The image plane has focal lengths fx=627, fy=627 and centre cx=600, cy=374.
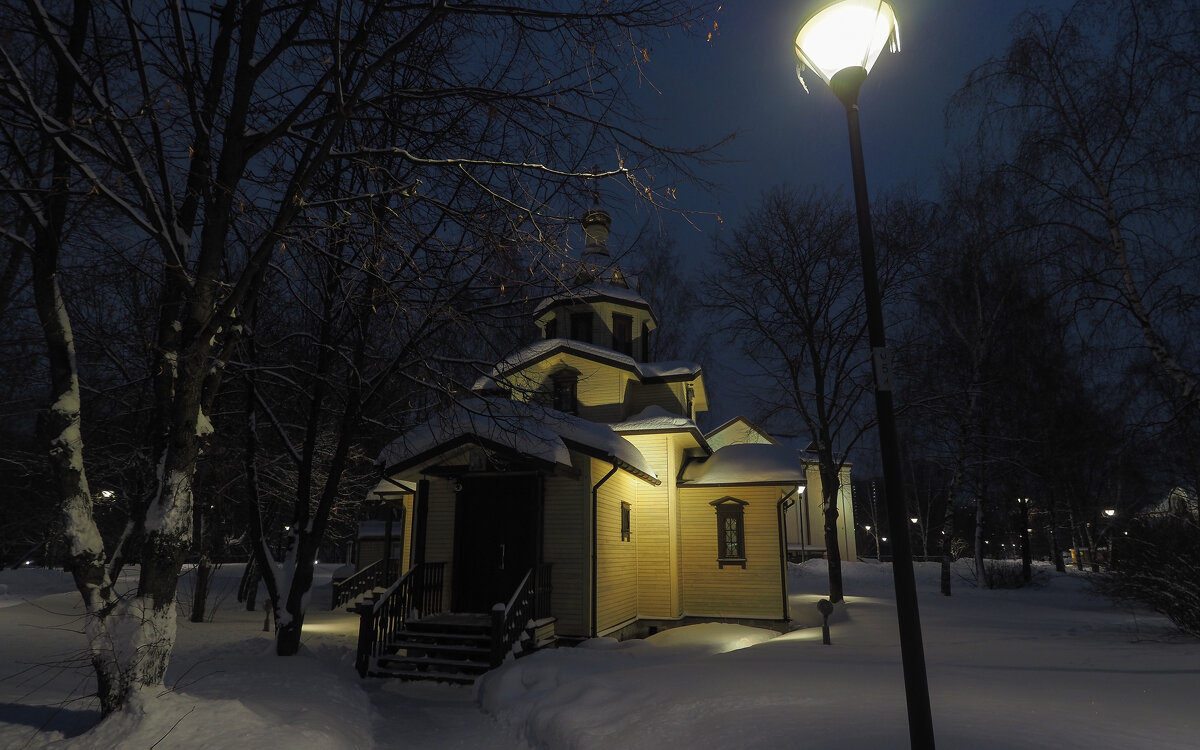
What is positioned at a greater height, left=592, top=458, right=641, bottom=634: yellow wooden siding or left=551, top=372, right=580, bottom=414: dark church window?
left=551, top=372, right=580, bottom=414: dark church window

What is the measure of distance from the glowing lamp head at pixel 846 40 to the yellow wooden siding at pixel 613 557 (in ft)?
32.2

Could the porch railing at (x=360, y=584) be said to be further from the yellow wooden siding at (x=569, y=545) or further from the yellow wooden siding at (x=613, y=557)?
the yellow wooden siding at (x=569, y=545)

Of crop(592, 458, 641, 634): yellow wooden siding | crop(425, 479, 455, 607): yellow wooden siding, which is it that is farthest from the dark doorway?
crop(592, 458, 641, 634): yellow wooden siding

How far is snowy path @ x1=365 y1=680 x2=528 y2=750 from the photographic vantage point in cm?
724

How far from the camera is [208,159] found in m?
5.55

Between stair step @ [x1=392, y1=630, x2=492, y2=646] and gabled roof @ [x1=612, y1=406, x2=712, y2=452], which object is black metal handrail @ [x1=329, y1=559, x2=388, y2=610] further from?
gabled roof @ [x1=612, y1=406, x2=712, y2=452]

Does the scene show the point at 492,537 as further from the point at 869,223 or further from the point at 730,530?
the point at 869,223

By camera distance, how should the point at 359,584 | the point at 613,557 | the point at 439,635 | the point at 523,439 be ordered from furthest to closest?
the point at 359,584
the point at 613,557
the point at 523,439
the point at 439,635

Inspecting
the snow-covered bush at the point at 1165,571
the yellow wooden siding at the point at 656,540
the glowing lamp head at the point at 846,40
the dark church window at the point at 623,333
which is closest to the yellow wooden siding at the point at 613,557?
the yellow wooden siding at the point at 656,540

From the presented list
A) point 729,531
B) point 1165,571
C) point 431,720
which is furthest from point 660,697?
point 729,531

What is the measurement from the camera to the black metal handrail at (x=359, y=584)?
67.8 feet

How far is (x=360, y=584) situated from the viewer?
21531 mm

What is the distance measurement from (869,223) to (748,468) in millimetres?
13715

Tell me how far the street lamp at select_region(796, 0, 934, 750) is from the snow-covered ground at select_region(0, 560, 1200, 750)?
1.43 metres
